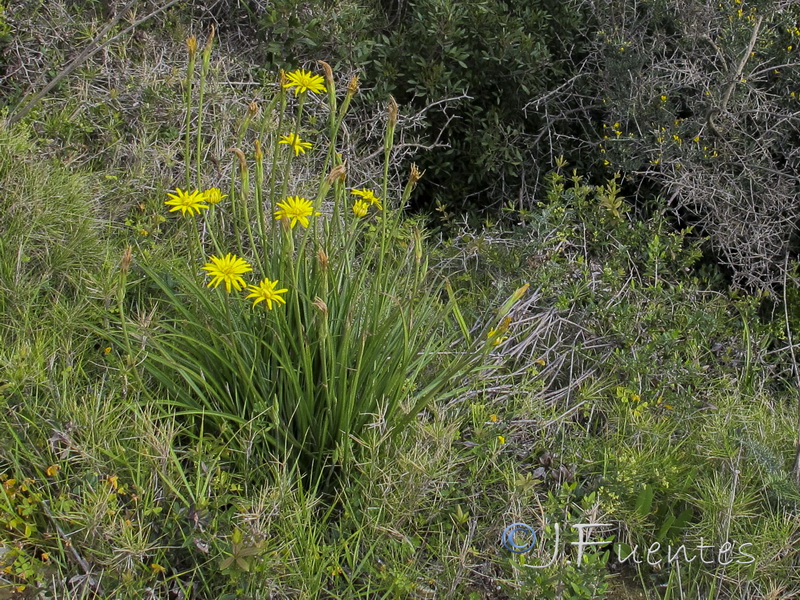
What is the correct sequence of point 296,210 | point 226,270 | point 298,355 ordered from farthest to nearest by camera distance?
point 298,355 < point 296,210 < point 226,270

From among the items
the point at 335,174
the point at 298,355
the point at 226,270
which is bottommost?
the point at 298,355

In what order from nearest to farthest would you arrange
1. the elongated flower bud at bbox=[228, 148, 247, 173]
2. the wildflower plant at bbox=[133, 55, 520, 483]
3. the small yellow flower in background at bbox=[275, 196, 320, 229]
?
the elongated flower bud at bbox=[228, 148, 247, 173] < the small yellow flower in background at bbox=[275, 196, 320, 229] < the wildflower plant at bbox=[133, 55, 520, 483]

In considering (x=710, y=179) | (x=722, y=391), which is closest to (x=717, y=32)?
(x=710, y=179)

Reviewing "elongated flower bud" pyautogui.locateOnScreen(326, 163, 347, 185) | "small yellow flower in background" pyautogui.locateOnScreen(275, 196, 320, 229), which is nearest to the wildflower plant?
"small yellow flower in background" pyautogui.locateOnScreen(275, 196, 320, 229)

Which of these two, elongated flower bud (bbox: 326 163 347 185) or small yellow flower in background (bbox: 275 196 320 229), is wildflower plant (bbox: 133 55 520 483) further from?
elongated flower bud (bbox: 326 163 347 185)

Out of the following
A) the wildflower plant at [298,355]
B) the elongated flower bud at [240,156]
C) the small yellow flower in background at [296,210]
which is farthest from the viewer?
the wildflower plant at [298,355]

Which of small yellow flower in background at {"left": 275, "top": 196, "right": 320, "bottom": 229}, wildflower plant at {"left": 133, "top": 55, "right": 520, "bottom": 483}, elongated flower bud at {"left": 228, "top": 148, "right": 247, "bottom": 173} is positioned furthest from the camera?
wildflower plant at {"left": 133, "top": 55, "right": 520, "bottom": 483}

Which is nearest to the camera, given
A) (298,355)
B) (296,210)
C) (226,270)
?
(226,270)

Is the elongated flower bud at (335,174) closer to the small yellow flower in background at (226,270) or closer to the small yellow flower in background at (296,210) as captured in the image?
the small yellow flower in background at (296,210)

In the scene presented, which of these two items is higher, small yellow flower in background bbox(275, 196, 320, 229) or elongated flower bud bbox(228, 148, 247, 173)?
elongated flower bud bbox(228, 148, 247, 173)

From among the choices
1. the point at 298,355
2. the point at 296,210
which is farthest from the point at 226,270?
the point at 298,355

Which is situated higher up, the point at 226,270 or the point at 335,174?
the point at 335,174

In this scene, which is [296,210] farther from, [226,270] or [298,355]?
[298,355]

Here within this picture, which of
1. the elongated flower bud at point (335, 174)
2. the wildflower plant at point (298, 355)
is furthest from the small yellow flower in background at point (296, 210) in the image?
the elongated flower bud at point (335, 174)
